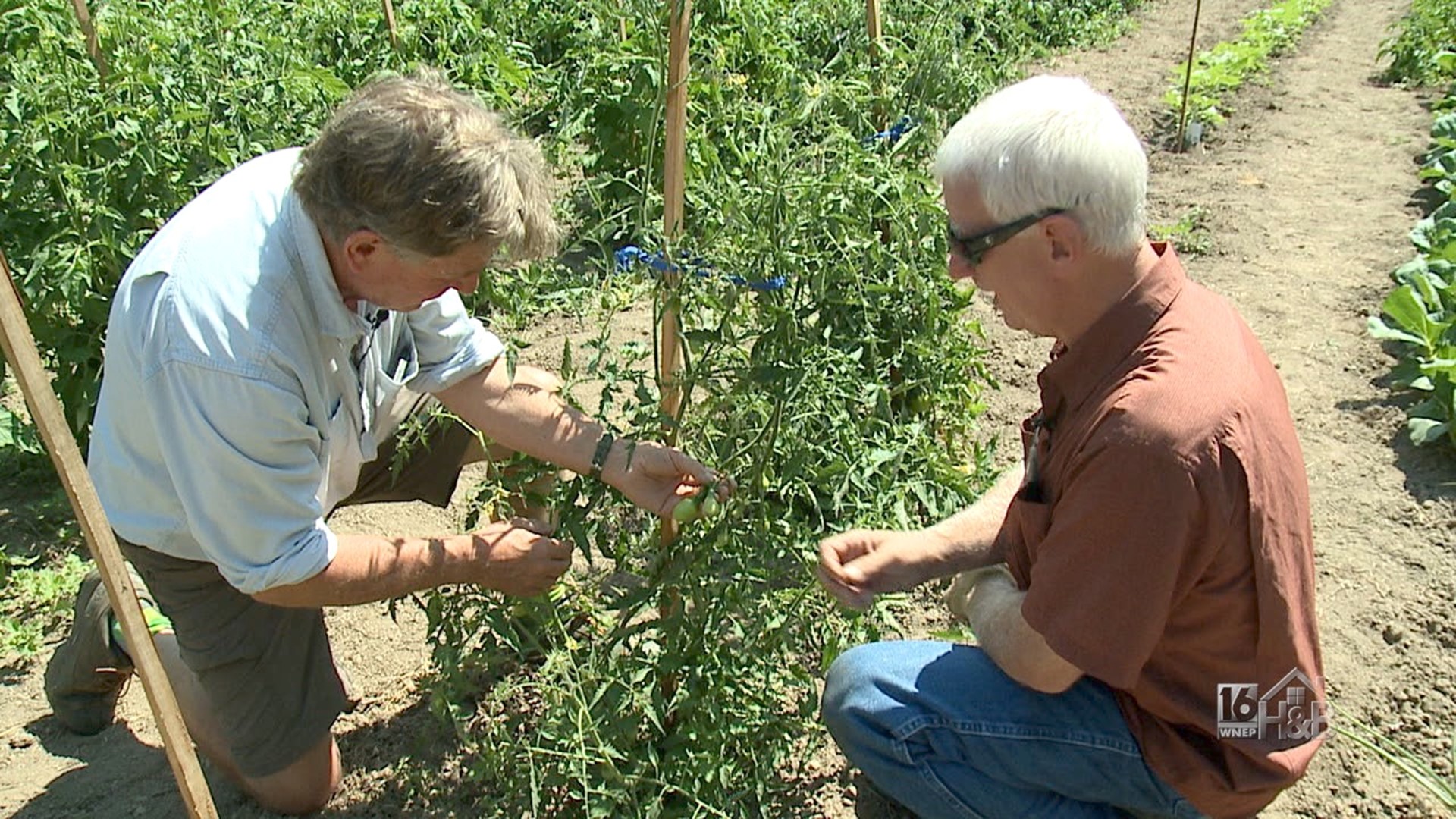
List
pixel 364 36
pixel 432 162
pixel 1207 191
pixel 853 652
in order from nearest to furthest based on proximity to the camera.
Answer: pixel 432 162 → pixel 853 652 → pixel 364 36 → pixel 1207 191

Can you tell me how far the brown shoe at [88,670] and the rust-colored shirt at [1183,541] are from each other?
81.7 inches

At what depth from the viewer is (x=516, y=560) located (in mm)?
2328

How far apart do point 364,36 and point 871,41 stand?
8.92ft

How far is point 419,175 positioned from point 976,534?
1193 mm

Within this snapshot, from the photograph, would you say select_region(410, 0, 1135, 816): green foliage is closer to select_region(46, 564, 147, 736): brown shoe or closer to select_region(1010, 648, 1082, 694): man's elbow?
select_region(1010, 648, 1082, 694): man's elbow

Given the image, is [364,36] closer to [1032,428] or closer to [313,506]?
[313,506]

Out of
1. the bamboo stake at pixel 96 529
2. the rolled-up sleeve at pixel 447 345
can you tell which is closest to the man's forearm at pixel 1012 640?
the rolled-up sleeve at pixel 447 345

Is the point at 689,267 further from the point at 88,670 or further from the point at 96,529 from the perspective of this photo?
the point at 88,670

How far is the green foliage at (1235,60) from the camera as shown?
7.19 metres

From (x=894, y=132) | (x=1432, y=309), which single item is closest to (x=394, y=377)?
(x=894, y=132)

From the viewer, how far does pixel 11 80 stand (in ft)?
11.9

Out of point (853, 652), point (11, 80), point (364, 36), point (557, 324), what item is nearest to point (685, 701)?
point (853, 652)

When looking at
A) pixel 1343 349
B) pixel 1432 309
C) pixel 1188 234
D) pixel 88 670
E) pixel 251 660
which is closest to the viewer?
pixel 251 660

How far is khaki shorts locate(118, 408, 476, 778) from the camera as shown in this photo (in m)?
2.49
